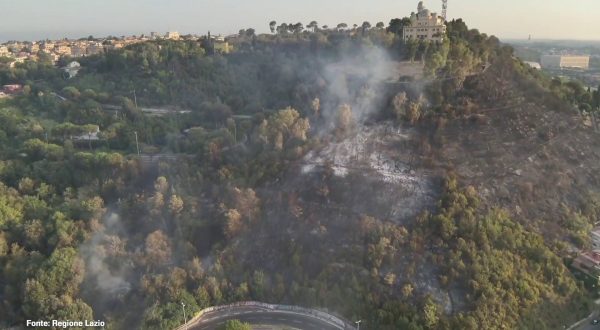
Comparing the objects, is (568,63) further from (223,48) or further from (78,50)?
(78,50)

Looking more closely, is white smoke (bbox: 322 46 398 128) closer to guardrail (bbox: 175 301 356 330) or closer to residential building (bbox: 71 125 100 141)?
guardrail (bbox: 175 301 356 330)

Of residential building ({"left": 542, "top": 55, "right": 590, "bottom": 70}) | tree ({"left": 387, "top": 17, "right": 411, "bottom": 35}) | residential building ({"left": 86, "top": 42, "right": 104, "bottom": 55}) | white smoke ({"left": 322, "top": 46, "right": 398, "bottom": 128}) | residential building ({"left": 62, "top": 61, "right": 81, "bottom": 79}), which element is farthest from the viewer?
residential building ({"left": 542, "top": 55, "right": 590, "bottom": 70})

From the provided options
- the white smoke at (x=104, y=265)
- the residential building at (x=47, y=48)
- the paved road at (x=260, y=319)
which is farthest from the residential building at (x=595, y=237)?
the residential building at (x=47, y=48)

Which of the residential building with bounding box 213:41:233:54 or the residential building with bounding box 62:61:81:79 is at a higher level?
the residential building with bounding box 213:41:233:54

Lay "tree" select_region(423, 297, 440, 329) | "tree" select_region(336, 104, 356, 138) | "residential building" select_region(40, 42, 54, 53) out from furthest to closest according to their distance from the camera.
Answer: "residential building" select_region(40, 42, 54, 53) → "tree" select_region(336, 104, 356, 138) → "tree" select_region(423, 297, 440, 329)

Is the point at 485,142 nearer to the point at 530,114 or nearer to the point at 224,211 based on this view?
the point at 530,114

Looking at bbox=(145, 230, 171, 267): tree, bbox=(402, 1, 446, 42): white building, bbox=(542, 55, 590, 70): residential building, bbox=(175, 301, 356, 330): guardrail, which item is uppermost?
bbox=(402, 1, 446, 42): white building

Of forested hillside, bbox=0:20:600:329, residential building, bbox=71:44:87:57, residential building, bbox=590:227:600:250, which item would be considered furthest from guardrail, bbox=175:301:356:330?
residential building, bbox=71:44:87:57
